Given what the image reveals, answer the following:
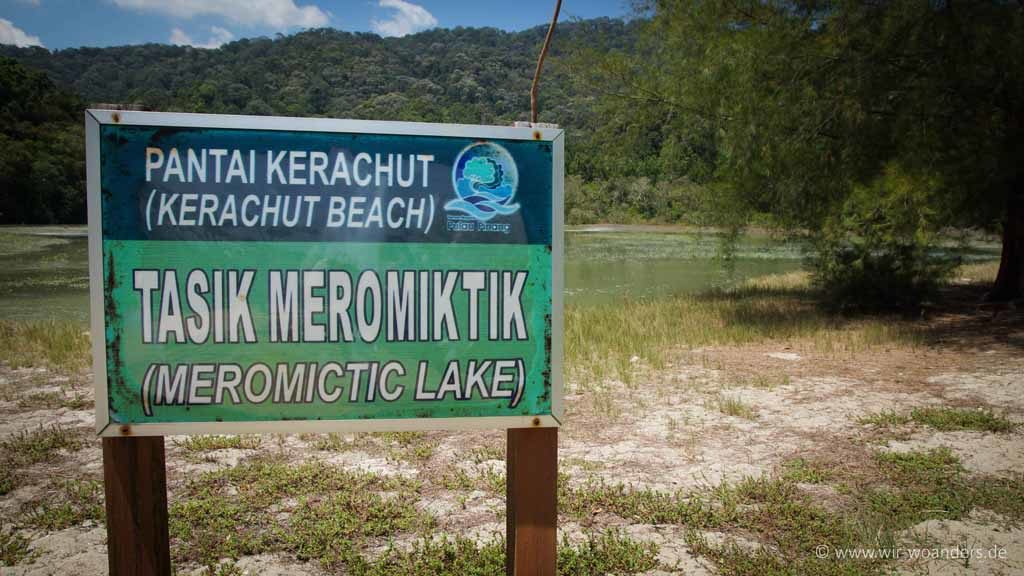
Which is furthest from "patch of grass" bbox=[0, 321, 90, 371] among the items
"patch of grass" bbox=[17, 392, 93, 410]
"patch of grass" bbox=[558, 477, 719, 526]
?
"patch of grass" bbox=[558, 477, 719, 526]

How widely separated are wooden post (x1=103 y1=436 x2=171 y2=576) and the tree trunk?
12860 mm

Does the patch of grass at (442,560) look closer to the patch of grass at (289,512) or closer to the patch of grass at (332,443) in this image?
the patch of grass at (289,512)

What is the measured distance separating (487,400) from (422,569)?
120 centimetres

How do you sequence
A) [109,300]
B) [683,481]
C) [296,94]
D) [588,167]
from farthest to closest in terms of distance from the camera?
[296,94] → [588,167] → [683,481] → [109,300]

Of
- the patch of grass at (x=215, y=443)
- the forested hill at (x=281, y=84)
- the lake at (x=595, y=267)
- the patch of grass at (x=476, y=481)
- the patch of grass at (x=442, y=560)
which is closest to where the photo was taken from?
the patch of grass at (x=442, y=560)

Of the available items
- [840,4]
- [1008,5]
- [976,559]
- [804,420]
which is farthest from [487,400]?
[1008,5]

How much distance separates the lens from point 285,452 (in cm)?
481

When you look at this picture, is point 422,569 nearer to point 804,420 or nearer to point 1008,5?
point 804,420

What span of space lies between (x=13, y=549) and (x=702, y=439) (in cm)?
418

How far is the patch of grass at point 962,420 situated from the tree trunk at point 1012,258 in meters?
7.44

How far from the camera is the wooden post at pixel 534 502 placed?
241 centimetres

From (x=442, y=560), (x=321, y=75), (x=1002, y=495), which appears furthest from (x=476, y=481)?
(x=321, y=75)

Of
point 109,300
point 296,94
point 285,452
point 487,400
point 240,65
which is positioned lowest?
point 285,452

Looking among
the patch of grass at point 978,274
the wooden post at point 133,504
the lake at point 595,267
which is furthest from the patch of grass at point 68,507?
the patch of grass at point 978,274
